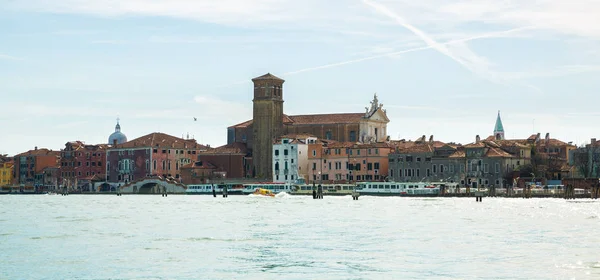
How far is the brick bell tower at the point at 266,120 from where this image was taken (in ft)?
391

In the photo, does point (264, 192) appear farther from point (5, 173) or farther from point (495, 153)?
point (5, 173)

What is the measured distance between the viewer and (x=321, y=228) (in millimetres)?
42906

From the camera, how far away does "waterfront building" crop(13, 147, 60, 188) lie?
147 m

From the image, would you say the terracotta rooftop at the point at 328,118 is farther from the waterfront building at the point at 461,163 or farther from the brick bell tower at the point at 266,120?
the waterfront building at the point at 461,163

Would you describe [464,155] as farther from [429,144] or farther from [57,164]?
[57,164]

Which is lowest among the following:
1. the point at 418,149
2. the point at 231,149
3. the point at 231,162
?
the point at 231,162

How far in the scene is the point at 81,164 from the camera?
13700 cm

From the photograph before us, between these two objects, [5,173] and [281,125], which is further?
[5,173]

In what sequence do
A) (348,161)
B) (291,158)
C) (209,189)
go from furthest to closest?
1. (209,189)
2. (291,158)
3. (348,161)

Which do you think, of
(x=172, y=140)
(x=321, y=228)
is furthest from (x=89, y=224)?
(x=172, y=140)

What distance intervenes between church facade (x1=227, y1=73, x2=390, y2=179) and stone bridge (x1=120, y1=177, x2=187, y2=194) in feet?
31.0

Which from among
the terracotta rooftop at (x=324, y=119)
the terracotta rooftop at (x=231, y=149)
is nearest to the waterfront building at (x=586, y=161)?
the terracotta rooftop at (x=324, y=119)

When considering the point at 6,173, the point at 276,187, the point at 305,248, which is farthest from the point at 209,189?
the point at 305,248

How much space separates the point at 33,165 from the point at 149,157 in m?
31.0
